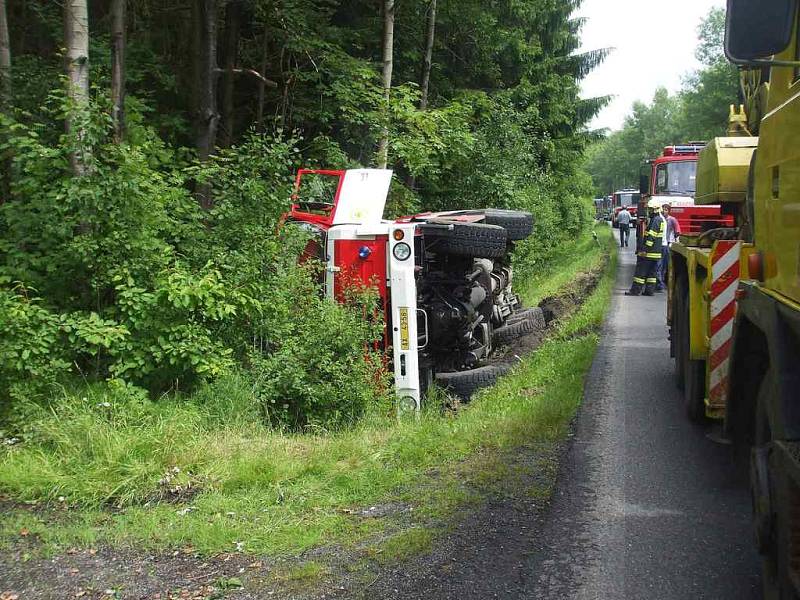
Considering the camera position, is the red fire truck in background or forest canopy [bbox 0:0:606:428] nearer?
forest canopy [bbox 0:0:606:428]

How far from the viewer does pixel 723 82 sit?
60.2 m

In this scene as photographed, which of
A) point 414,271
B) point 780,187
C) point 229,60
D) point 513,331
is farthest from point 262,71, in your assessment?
point 780,187

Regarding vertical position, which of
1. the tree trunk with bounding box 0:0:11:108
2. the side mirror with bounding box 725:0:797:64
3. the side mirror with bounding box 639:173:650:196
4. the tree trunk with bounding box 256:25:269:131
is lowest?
the side mirror with bounding box 725:0:797:64

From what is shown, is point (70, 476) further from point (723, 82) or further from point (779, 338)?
point (723, 82)

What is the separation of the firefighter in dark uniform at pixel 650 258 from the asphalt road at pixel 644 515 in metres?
9.69

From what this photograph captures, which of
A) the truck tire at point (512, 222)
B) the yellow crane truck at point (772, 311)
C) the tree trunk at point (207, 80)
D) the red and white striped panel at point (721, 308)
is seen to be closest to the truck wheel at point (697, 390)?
the red and white striped panel at point (721, 308)

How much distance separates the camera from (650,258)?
58.3ft

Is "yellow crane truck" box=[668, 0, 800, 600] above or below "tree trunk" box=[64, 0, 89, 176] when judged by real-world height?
below

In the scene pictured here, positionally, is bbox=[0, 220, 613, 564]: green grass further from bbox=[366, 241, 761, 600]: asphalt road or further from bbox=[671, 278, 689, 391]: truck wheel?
bbox=[671, 278, 689, 391]: truck wheel

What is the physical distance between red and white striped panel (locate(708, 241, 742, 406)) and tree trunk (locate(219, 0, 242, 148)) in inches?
460

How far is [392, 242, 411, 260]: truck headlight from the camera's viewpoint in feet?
28.0

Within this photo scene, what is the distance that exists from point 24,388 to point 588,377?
19.5 feet

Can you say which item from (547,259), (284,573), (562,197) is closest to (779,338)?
(284,573)

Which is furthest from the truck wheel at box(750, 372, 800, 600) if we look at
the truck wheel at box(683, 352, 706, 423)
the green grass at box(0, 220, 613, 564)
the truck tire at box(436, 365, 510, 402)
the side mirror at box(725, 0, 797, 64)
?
the truck tire at box(436, 365, 510, 402)
